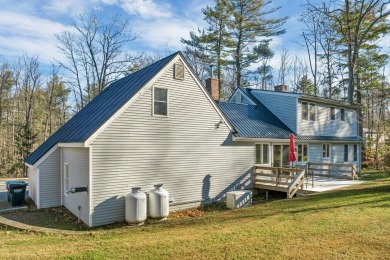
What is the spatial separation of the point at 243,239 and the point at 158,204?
4509mm

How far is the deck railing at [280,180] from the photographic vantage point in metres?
13.5

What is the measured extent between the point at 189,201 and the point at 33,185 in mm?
7436

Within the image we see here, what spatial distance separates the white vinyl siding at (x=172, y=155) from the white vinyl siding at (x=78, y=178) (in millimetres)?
415

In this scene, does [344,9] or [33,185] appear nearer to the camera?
[33,185]

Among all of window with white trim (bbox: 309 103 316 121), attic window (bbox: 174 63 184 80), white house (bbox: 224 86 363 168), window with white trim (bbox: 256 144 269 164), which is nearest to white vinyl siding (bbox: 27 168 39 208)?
attic window (bbox: 174 63 184 80)

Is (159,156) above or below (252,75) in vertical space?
below

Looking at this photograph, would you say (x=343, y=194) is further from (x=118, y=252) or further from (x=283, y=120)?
(x=118, y=252)

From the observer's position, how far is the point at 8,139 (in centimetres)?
3719

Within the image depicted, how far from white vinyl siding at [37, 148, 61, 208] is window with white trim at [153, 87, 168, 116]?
16.8 ft

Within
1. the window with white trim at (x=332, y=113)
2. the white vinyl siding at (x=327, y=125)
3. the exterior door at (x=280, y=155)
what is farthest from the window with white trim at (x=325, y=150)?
the exterior door at (x=280, y=155)

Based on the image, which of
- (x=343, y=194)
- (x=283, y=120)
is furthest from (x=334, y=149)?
Answer: (x=343, y=194)

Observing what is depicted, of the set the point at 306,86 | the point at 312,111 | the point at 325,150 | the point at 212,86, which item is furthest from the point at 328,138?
the point at 306,86

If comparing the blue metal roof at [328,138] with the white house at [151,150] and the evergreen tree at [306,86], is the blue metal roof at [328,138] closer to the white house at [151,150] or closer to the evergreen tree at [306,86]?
the white house at [151,150]

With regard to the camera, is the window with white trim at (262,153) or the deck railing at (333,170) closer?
the window with white trim at (262,153)
